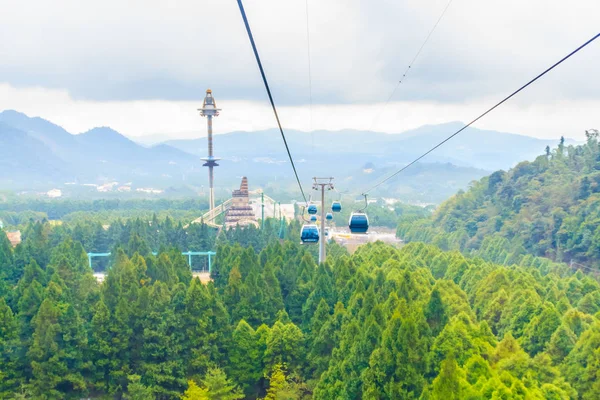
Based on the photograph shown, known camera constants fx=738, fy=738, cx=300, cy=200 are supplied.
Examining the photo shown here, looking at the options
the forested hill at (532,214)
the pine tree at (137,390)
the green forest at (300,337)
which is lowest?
the pine tree at (137,390)

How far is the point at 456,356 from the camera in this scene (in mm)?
24547

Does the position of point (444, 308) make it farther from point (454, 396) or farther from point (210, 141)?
point (210, 141)

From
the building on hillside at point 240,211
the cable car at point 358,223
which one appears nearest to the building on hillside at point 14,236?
the building on hillside at point 240,211

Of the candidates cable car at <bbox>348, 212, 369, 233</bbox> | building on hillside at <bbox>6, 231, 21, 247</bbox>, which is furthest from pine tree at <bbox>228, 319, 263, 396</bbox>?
building on hillside at <bbox>6, 231, 21, 247</bbox>

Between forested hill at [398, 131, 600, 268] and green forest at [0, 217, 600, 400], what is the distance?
24.7 meters

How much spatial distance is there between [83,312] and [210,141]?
178 ft

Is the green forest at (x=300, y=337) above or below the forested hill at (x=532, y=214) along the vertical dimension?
below

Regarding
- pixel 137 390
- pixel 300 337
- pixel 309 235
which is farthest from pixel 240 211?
pixel 137 390

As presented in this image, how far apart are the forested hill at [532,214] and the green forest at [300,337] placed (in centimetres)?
2474

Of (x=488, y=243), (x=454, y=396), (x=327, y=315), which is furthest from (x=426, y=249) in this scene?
(x=454, y=396)

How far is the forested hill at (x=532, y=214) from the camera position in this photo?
64.2 metres

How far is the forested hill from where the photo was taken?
64.2m

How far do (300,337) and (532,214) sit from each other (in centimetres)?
5005

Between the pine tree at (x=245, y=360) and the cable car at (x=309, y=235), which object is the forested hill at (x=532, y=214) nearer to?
the cable car at (x=309, y=235)
